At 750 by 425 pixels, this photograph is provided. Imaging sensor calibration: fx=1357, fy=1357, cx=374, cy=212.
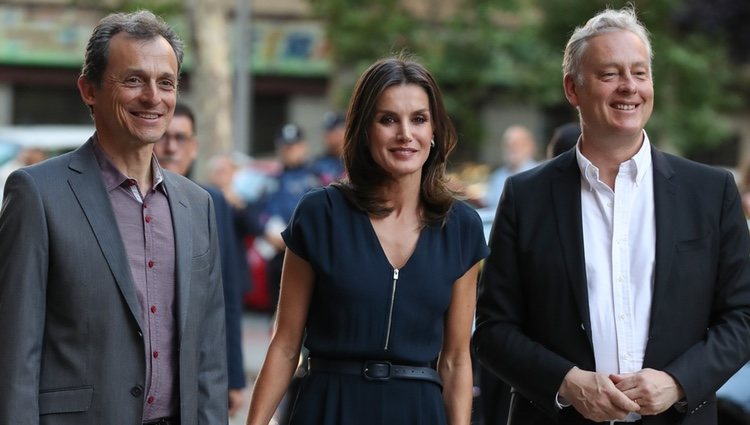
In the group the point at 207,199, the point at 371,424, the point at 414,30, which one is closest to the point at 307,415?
the point at 371,424

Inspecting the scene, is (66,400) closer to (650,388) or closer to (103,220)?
(103,220)

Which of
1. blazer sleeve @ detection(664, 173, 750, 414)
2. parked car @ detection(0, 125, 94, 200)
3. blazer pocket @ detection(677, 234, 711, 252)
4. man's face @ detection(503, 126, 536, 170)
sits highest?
blazer pocket @ detection(677, 234, 711, 252)

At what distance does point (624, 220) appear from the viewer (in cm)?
459

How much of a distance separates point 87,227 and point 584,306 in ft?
5.44

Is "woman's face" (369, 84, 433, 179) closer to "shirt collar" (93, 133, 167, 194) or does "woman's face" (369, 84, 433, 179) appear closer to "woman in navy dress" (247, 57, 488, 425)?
"woman in navy dress" (247, 57, 488, 425)

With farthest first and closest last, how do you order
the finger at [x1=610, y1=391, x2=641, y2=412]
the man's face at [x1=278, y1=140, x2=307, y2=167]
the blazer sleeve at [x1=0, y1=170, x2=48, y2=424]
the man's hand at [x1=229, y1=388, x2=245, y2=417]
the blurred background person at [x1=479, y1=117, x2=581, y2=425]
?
the man's face at [x1=278, y1=140, x2=307, y2=167]
the man's hand at [x1=229, y1=388, x2=245, y2=417]
the blurred background person at [x1=479, y1=117, x2=581, y2=425]
the finger at [x1=610, y1=391, x2=641, y2=412]
the blazer sleeve at [x1=0, y1=170, x2=48, y2=424]

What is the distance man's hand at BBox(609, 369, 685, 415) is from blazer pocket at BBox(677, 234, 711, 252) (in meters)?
0.43

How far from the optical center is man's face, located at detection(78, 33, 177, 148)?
4164 millimetres

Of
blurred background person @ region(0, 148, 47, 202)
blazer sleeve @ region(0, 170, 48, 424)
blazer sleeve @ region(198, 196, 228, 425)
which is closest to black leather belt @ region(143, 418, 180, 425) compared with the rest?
blazer sleeve @ region(198, 196, 228, 425)

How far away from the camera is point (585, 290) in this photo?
4547mm

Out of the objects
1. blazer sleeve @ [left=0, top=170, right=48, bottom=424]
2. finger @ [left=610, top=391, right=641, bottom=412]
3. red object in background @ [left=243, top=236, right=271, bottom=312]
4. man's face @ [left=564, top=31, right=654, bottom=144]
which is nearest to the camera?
blazer sleeve @ [left=0, top=170, right=48, bottom=424]

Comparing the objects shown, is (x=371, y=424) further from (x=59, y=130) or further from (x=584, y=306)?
(x=59, y=130)

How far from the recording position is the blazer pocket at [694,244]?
454 cm

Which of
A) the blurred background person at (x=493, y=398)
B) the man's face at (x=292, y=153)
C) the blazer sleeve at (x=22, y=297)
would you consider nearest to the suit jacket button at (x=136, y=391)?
the blazer sleeve at (x=22, y=297)
